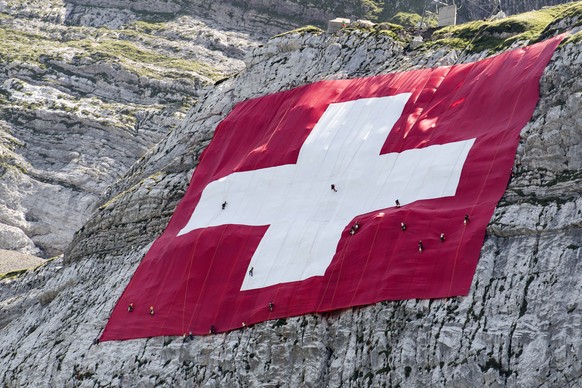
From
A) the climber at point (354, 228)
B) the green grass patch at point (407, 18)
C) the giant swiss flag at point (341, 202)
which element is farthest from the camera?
the green grass patch at point (407, 18)

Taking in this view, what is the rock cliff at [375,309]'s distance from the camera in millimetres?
42875

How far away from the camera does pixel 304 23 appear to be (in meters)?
151

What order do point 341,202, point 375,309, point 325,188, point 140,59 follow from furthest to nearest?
point 140,59
point 325,188
point 341,202
point 375,309

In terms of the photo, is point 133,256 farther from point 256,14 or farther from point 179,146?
point 256,14

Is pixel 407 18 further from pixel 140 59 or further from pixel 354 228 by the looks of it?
pixel 354 228

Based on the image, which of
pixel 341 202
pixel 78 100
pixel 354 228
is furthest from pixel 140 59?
pixel 354 228

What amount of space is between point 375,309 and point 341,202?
8.60 meters

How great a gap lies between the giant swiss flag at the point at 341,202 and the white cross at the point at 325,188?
81 mm

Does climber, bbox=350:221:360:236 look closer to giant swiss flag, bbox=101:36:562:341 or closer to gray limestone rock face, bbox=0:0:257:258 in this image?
giant swiss flag, bbox=101:36:562:341

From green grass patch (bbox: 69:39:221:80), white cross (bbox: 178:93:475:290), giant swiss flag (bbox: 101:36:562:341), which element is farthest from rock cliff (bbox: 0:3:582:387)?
green grass patch (bbox: 69:39:221:80)

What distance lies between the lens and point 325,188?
183 ft

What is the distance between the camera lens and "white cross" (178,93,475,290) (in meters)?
51.8

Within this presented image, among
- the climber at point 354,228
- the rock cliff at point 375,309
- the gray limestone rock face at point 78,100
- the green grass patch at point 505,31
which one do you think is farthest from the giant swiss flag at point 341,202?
the gray limestone rock face at point 78,100

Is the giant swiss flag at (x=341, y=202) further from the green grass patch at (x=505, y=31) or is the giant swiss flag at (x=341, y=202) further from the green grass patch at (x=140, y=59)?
the green grass patch at (x=140, y=59)
